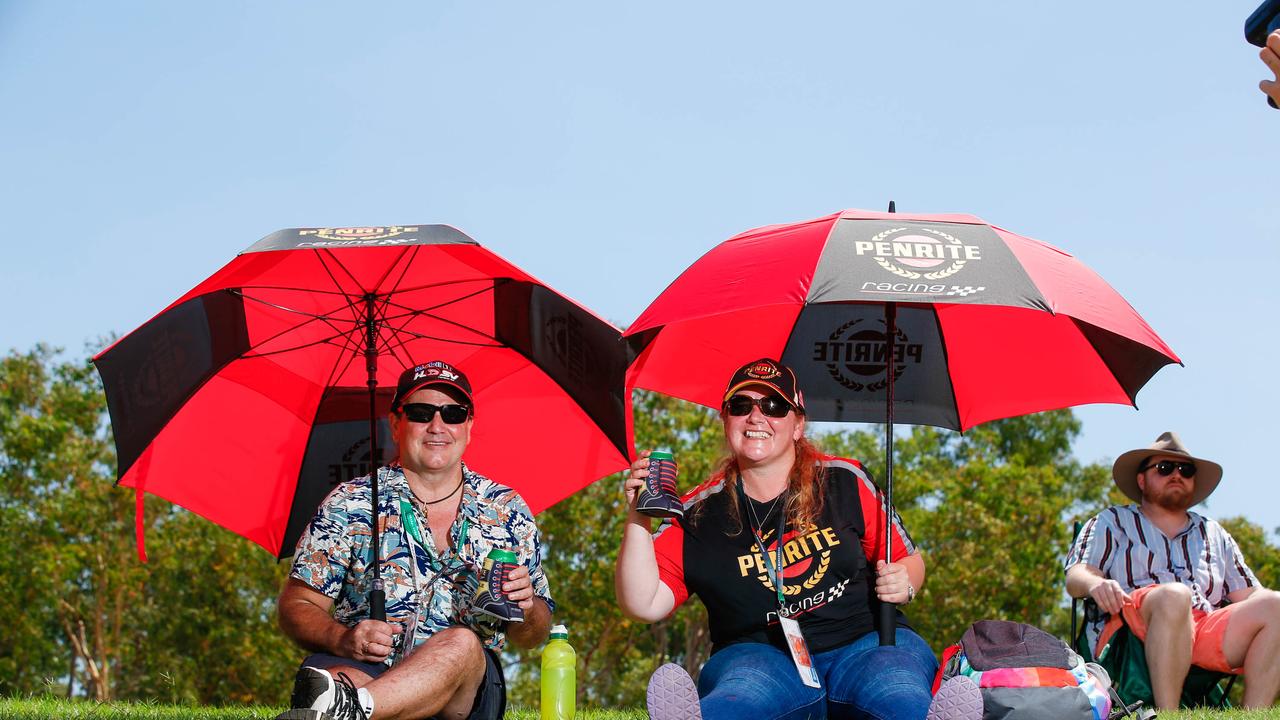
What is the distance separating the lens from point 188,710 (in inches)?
275

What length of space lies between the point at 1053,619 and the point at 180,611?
20076mm

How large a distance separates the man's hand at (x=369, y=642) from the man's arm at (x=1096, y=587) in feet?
13.4

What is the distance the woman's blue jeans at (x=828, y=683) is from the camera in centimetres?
445

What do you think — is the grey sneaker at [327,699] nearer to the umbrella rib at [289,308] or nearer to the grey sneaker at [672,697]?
the grey sneaker at [672,697]

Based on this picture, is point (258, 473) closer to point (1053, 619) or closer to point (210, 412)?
point (210, 412)

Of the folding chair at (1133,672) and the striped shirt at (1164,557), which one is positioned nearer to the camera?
the folding chair at (1133,672)

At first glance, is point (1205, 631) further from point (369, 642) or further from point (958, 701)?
point (369, 642)

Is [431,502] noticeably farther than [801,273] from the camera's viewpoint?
Yes

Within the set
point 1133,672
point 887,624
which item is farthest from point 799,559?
point 1133,672

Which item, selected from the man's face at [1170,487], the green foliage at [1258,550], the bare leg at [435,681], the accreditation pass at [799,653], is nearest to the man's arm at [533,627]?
the bare leg at [435,681]

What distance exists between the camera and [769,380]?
16.5 ft

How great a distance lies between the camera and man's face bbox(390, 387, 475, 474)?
5.21 meters

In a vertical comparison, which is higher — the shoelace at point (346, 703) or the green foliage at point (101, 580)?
the green foliage at point (101, 580)

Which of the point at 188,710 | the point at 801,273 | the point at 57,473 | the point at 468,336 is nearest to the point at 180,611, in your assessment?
the point at 57,473
